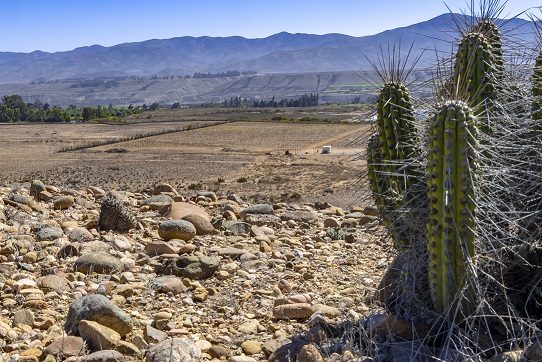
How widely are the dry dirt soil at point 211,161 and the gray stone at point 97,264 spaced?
2518mm

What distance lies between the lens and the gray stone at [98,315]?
4391mm

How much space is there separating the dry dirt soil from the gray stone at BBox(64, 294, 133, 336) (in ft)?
7.73

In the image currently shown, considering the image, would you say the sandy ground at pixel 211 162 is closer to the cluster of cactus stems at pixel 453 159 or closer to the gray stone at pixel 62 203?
the gray stone at pixel 62 203

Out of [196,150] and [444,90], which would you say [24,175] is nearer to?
[196,150]

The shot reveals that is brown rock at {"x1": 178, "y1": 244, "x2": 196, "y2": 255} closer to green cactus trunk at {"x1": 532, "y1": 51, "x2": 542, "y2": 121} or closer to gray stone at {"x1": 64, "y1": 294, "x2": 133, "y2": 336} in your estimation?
gray stone at {"x1": 64, "y1": 294, "x2": 133, "y2": 336}

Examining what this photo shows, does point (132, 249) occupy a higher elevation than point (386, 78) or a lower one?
lower

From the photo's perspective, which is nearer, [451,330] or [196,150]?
[451,330]

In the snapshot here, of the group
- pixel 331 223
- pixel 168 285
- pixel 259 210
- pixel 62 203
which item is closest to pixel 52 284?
pixel 168 285

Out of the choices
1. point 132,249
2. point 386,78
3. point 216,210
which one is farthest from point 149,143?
point 386,78

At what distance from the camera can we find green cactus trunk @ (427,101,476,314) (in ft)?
11.7

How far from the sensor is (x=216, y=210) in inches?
412

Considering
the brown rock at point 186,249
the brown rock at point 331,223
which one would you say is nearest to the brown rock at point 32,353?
the brown rock at point 186,249

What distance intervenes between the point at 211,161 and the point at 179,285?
85.6 ft

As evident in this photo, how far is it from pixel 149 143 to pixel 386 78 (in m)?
39.3
